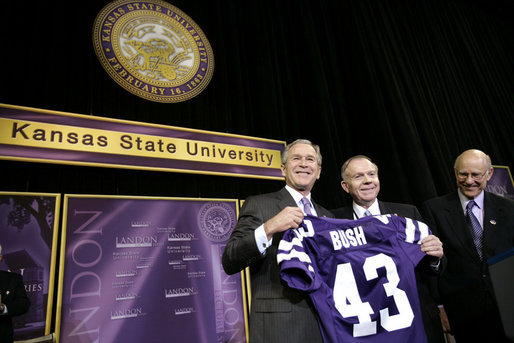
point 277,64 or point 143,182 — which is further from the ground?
point 277,64

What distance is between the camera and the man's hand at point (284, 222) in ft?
4.09

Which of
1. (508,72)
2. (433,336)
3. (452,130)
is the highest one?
(508,72)

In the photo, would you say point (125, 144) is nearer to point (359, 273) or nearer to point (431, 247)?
point (359, 273)

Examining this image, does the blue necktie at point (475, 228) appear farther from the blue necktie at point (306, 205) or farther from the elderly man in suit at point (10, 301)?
the elderly man in suit at point (10, 301)

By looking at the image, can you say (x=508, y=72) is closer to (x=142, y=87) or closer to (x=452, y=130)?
(x=452, y=130)

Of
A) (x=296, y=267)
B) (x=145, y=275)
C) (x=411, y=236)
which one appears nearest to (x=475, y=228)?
(x=411, y=236)

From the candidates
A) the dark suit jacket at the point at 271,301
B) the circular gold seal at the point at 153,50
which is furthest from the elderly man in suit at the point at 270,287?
the circular gold seal at the point at 153,50

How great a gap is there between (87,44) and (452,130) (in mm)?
4689

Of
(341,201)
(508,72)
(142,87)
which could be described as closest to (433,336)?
(341,201)

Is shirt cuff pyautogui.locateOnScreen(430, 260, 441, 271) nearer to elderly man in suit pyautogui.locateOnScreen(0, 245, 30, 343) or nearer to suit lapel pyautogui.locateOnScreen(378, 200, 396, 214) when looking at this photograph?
suit lapel pyautogui.locateOnScreen(378, 200, 396, 214)

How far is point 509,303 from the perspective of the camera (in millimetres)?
1068

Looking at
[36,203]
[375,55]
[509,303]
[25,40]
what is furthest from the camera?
[375,55]

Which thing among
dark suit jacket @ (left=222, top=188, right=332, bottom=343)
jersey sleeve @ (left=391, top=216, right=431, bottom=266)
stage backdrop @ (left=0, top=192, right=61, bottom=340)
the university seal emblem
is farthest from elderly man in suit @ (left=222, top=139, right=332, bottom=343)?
stage backdrop @ (left=0, top=192, right=61, bottom=340)

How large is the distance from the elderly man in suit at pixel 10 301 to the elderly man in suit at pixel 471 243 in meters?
2.55
